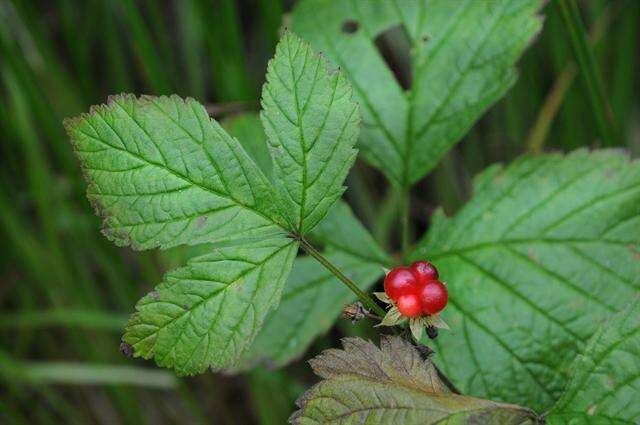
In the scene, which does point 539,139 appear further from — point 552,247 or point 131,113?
point 131,113

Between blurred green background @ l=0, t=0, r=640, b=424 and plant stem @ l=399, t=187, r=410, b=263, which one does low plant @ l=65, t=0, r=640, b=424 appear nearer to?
plant stem @ l=399, t=187, r=410, b=263

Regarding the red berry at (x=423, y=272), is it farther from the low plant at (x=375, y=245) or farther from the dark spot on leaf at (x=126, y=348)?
the dark spot on leaf at (x=126, y=348)

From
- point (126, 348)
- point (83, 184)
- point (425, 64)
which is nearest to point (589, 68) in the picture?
point (425, 64)

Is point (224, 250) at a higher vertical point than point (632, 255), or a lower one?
higher

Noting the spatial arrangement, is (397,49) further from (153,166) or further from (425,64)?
(153,166)

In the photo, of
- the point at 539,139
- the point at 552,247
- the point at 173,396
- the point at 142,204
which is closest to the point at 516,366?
the point at 552,247

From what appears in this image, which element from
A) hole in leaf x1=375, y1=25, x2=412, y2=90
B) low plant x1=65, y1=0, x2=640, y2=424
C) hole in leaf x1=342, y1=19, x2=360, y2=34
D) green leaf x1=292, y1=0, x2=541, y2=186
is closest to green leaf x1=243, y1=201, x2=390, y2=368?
low plant x1=65, y1=0, x2=640, y2=424

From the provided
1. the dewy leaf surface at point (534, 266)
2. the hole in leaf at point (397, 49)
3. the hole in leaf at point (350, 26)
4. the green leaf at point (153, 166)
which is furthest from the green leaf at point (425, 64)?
the hole in leaf at point (397, 49)

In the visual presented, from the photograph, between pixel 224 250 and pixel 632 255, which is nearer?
pixel 224 250
